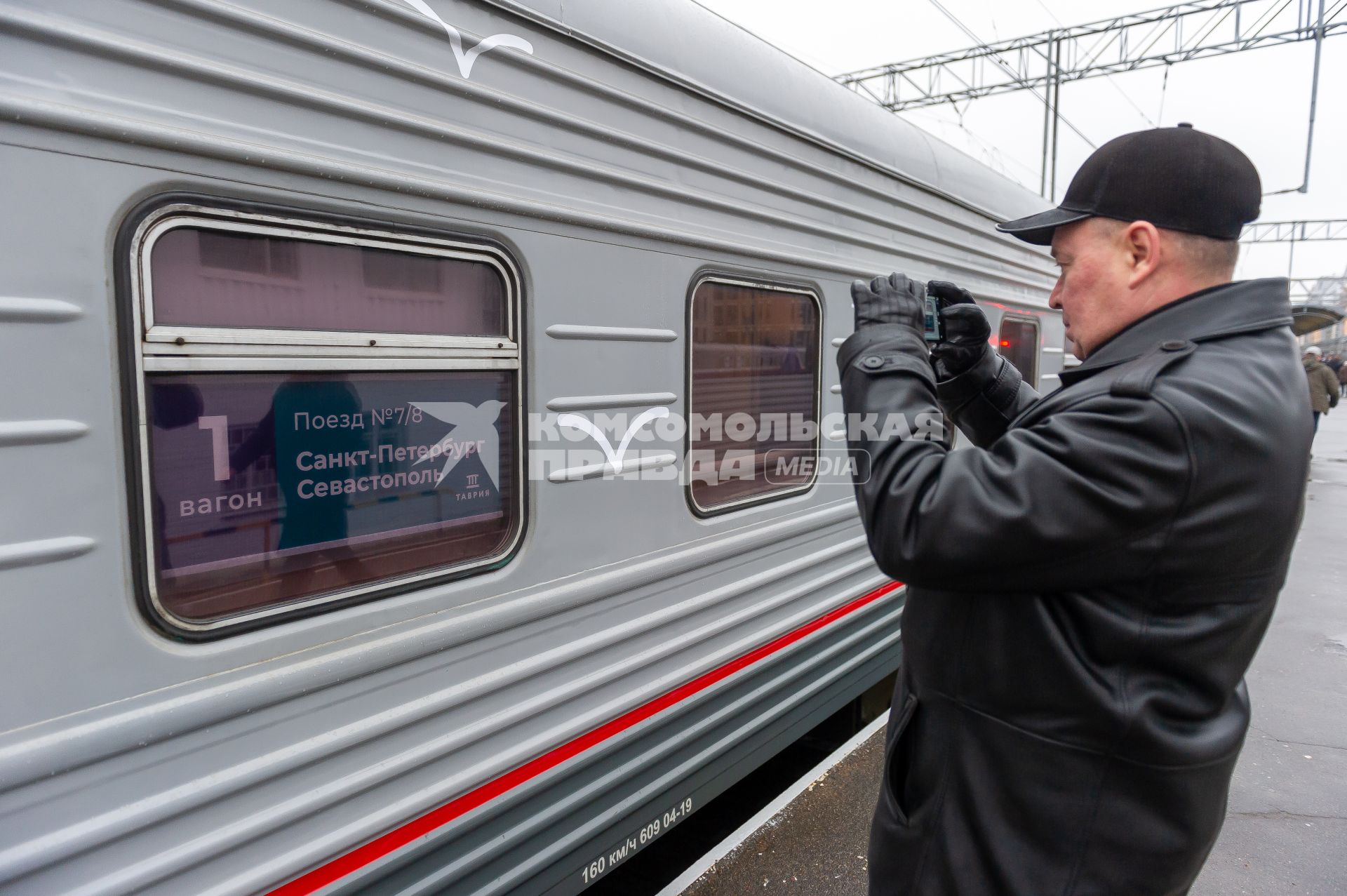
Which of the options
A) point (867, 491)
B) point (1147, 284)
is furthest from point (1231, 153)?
point (867, 491)

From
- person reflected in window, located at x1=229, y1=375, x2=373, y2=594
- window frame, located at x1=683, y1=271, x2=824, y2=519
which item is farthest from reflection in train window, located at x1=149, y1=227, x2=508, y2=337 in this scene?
window frame, located at x1=683, y1=271, x2=824, y2=519

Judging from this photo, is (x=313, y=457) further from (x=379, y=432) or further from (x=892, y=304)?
(x=892, y=304)

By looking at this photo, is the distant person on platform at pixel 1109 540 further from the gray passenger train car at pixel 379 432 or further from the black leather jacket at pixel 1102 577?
the gray passenger train car at pixel 379 432

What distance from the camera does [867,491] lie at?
1.25 metres

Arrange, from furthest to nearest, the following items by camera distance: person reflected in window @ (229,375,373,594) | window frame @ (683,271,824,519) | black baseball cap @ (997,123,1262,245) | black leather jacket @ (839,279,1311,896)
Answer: window frame @ (683,271,824,519)
person reflected in window @ (229,375,373,594)
black baseball cap @ (997,123,1262,245)
black leather jacket @ (839,279,1311,896)

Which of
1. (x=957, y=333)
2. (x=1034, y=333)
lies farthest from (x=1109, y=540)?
(x=1034, y=333)

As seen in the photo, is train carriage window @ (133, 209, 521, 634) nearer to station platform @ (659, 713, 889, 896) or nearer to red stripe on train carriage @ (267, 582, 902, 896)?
red stripe on train carriage @ (267, 582, 902, 896)

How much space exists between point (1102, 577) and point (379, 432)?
135cm

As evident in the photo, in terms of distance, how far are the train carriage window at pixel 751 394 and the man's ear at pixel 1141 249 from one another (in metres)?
1.34

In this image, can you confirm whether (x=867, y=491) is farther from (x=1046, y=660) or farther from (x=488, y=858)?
(x=488, y=858)

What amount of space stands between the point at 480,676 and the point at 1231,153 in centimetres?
175

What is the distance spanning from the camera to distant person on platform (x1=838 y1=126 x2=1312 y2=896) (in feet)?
3.54

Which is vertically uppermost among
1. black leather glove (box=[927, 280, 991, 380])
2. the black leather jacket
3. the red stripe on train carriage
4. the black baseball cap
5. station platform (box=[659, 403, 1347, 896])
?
the black baseball cap

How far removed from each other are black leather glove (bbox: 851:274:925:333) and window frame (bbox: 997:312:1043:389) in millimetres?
3341
